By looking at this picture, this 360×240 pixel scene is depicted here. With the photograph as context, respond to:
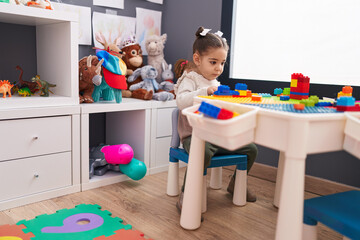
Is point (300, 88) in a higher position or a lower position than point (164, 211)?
higher

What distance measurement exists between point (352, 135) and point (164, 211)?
91 centimetres

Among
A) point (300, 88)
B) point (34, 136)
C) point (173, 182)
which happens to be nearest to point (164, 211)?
point (173, 182)

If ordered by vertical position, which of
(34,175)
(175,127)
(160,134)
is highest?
(175,127)

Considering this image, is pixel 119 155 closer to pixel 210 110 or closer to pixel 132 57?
pixel 132 57

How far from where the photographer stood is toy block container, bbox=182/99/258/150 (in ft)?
2.94

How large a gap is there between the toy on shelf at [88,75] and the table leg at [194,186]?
2.54ft

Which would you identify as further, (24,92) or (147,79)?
(147,79)

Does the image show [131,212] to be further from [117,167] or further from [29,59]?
[29,59]

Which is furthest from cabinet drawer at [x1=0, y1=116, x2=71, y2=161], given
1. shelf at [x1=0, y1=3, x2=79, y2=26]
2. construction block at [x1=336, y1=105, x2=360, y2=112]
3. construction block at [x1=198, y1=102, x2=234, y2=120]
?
construction block at [x1=336, y1=105, x2=360, y2=112]

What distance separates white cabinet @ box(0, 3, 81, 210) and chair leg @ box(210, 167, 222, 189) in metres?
0.72

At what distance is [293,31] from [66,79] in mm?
1270

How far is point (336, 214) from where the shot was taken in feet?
3.01

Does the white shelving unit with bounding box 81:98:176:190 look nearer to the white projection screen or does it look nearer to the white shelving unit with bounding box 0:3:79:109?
the white shelving unit with bounding box 0:3:79:109

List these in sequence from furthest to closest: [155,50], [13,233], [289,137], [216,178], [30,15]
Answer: [155,50] → [216,178] → [30,15] → [13,233] → [289,137]
